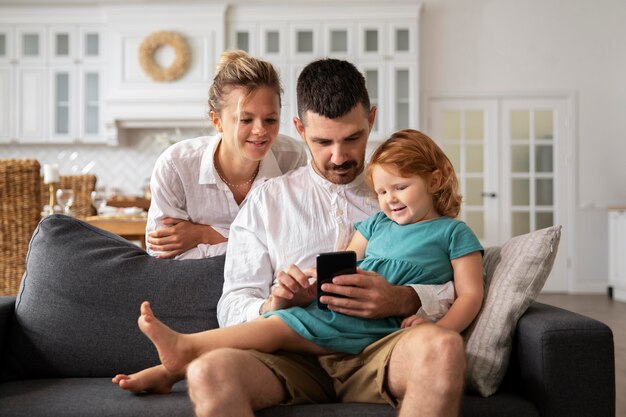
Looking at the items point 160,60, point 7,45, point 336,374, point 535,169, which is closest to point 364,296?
point 336,374

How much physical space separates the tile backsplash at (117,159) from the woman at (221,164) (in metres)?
5.02

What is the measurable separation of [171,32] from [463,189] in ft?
Answer: 10.8

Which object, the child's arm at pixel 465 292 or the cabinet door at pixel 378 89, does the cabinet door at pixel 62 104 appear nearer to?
the cabinet door at pixel 378 89

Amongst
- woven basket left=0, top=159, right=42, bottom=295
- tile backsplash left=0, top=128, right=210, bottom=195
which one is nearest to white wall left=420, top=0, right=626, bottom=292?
tile backsplash left=0, top=128, right=210, bottom=195

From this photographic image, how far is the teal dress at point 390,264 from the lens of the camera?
1.69 m

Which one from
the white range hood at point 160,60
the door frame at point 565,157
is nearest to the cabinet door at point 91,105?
the white range hood at point 160,60

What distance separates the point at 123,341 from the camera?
77.8 inches

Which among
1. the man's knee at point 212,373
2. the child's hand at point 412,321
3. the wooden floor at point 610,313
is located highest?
the child's hand at point 412,321

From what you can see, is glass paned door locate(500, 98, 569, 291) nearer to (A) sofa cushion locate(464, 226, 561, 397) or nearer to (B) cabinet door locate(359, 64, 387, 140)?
(B) cabinet door locate(359, 64, 387, 140)

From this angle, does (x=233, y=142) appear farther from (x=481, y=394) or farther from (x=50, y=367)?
(x=481, y=394)

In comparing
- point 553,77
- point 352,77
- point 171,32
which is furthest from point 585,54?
point 352,77

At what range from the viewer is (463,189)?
725 centimetres

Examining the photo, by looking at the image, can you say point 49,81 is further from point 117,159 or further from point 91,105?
point 117,159

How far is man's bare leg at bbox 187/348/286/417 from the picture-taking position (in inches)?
57.2
